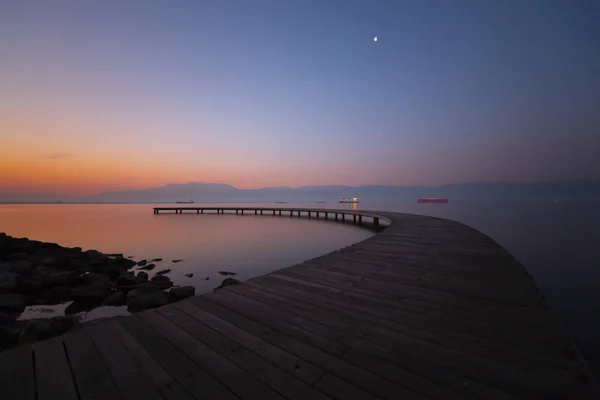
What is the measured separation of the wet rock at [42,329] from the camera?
3.78 metres

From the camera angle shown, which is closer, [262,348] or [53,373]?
[53,373]

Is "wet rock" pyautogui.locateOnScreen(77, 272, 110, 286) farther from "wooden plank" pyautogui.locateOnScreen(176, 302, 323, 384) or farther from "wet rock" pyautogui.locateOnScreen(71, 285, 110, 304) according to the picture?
"wooden plank" pyautogui.locateOnScreen(176, 302, 323, 384)

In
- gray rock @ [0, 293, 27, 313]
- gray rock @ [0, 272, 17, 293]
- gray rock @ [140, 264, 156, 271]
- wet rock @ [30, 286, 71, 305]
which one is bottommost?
gray rock @ [140, 264, 156, 271]

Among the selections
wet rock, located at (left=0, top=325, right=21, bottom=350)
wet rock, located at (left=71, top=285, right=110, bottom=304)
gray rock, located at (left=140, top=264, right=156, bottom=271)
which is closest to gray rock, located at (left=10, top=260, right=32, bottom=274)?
wet rock, located at (left=71, top=285, right=110, bottom=304)

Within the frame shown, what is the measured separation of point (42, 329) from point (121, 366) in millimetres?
3064

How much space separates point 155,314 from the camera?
311 cm

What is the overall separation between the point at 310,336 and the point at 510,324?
7.22ft

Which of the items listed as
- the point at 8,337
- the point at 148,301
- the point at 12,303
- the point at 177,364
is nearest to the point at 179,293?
the point at 148,301

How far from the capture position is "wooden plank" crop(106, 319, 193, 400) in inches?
71.2

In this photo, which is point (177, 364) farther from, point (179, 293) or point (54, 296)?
point (54, 296)

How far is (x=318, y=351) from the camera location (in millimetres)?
2322

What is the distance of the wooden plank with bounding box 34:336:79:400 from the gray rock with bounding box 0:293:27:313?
21.8 ft

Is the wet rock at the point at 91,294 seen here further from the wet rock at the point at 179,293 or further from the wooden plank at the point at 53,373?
the wooden plank at the point at 53,373

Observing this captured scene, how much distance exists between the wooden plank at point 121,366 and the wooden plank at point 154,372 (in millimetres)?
25
